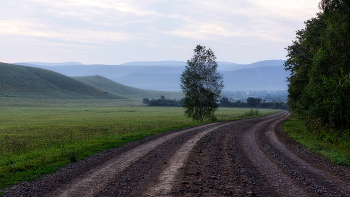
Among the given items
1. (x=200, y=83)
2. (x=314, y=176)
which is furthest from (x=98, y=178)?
(x=200, y=83)

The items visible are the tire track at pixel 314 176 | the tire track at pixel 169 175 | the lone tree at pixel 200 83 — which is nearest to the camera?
the tire track at pixel 169 175

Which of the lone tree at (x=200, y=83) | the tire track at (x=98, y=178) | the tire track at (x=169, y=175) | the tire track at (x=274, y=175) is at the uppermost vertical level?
the lone tree at (x=200, y=83)

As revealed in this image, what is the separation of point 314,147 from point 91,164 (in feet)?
50.0

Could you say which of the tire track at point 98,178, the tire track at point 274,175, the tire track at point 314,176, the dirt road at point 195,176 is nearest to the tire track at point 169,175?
the dirt road at point 195,176

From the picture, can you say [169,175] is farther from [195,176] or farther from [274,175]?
[274,175]

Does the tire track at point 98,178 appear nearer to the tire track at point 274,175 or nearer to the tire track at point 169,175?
the tire track at point 169,175

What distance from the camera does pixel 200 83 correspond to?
143 ft

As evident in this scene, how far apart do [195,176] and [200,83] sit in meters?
34.6

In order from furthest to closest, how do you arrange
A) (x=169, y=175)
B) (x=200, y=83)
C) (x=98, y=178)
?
1. (x=200, y=83)
2. (x=169, y=175)
3. (x=98, y=178)

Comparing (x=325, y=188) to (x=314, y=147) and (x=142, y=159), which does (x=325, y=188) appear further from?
(x=314, y=147)

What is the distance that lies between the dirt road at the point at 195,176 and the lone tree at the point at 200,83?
95.0ft

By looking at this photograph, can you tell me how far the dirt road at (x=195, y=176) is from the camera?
812cm

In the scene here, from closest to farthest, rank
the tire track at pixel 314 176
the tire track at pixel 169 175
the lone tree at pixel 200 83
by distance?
the tire track at pixel 169 175
the tire track at pixel 314 176
the lone tree at pixel 200 83

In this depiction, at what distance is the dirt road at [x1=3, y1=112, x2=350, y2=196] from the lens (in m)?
8.12
